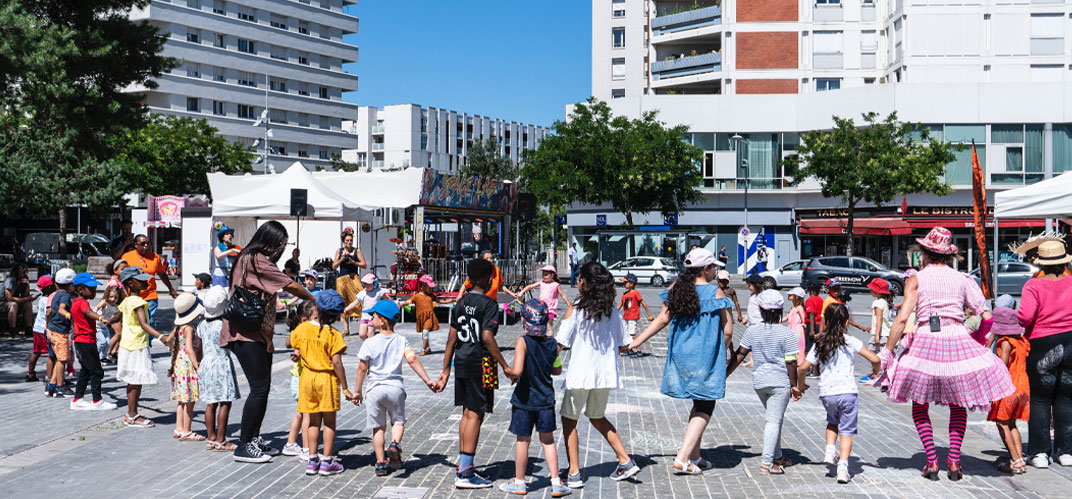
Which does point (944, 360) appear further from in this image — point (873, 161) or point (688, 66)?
point (688, 66)

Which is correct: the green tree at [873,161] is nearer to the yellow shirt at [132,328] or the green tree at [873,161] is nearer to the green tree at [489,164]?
the yellow shirt at [132,328]

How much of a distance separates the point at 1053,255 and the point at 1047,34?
46.0 meters

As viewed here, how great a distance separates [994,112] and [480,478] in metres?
44.8

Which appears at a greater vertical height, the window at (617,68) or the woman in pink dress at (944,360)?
the window at (617,68)

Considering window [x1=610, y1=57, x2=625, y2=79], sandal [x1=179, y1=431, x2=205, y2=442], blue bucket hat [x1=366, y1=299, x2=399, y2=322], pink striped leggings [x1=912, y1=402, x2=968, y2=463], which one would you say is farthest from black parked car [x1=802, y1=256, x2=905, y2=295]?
window [x1=610, y1=57, x2=625, y2=79]

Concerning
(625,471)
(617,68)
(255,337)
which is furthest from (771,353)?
(617,68)

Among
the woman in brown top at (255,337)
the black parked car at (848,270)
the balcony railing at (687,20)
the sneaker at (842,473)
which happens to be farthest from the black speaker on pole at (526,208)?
the balcony railing at (687,20)

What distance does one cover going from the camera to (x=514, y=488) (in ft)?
20.5

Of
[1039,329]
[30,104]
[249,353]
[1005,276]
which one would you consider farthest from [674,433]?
[1005,276]

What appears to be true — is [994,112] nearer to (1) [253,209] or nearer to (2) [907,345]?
(1) [253,209]

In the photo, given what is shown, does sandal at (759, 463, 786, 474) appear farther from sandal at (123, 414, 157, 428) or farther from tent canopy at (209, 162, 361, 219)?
tent canopy at (209, 162, 361, 219)

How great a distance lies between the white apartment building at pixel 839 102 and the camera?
147 feet

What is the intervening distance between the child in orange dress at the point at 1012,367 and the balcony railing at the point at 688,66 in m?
46.8

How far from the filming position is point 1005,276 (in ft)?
106
